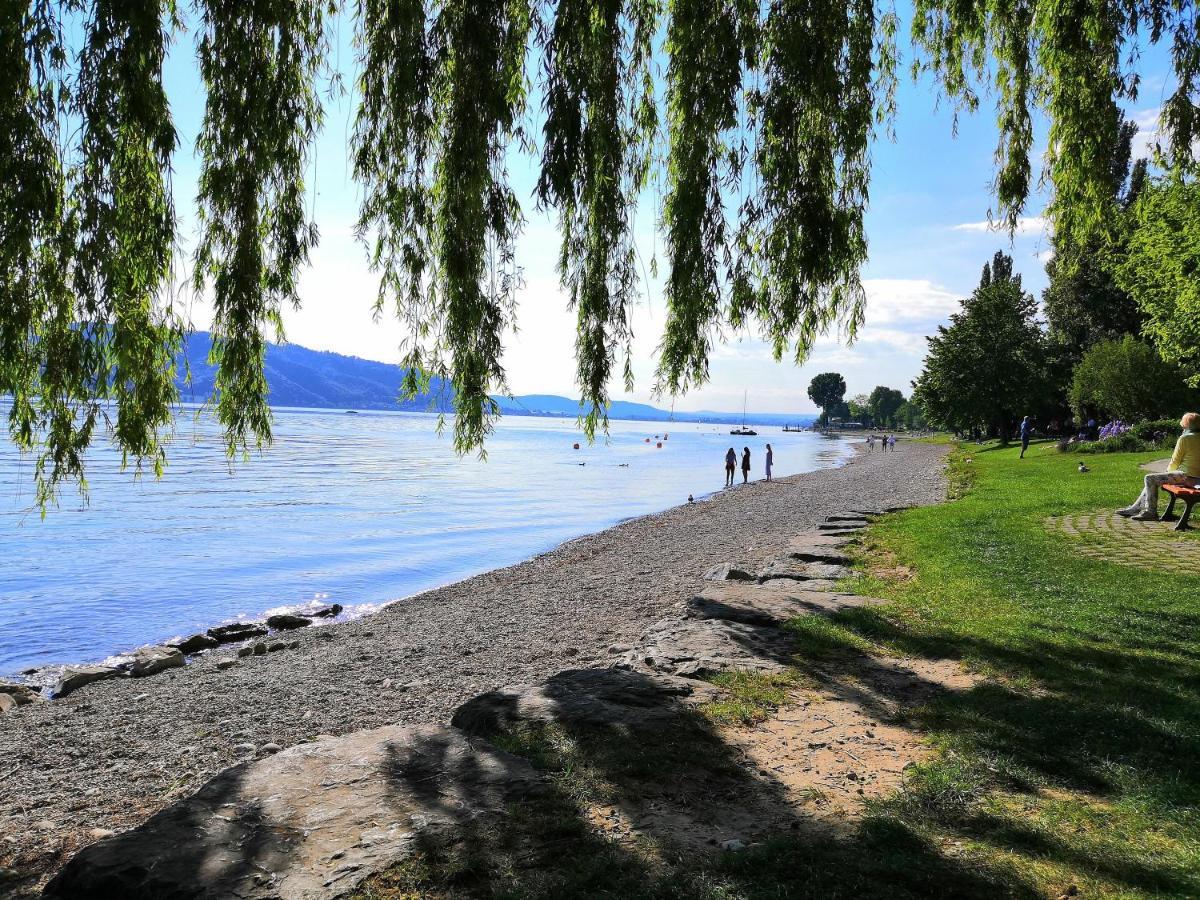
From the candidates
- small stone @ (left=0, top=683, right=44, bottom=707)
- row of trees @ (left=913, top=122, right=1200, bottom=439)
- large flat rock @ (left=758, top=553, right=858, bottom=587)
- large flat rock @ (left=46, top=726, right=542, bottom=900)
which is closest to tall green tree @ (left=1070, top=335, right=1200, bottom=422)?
row of trees @ (left=913, top=122, right=1200, bottom=439)

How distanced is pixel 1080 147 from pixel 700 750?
6325 millimetres

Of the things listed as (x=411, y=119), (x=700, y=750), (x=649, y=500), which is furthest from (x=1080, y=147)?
(x=649, y=500)

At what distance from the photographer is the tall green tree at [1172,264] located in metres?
25.1

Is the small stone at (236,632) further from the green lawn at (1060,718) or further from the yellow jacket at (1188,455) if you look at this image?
the yellow jacket at (1188,455)

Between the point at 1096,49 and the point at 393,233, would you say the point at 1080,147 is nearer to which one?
the point at 1096,49

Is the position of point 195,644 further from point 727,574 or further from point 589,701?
point 589,701

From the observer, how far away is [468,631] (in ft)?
37.6

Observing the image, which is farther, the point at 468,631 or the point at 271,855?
the point at 468,631

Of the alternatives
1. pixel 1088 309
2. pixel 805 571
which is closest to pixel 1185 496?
pixel 805 571

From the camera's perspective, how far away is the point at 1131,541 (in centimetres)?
1127

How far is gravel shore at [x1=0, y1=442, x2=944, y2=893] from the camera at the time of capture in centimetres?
593

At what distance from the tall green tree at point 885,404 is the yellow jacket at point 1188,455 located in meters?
181

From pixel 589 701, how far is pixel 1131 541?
1018cm

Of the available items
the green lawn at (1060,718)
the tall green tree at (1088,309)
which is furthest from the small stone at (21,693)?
the tall green tree at (1088,309)
